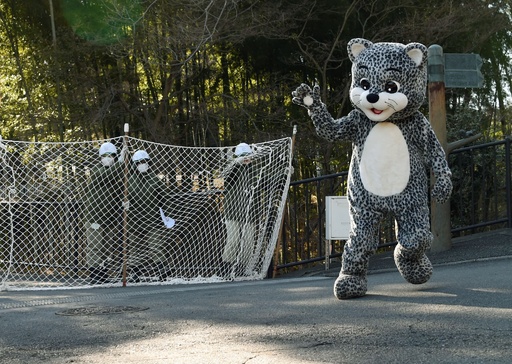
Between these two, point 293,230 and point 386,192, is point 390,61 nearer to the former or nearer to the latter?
point 386,192

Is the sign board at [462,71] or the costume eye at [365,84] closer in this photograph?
the costume eye at [365,84]

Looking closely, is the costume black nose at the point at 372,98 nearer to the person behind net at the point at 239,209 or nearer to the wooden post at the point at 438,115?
the wooden post at the point at 438,115

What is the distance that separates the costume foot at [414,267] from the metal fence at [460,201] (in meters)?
4.05

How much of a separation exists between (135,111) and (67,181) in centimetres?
324

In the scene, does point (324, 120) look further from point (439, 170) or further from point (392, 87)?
point (439, 170)

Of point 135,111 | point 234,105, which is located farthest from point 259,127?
point 135,111

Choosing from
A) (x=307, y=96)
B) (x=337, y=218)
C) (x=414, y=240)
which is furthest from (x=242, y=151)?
(x=414, y=240)

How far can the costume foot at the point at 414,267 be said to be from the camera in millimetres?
6156

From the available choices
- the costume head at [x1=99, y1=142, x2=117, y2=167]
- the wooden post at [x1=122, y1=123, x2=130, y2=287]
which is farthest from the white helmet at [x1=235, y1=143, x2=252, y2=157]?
the costume head at [x1=99, y1=142, x2=117, y2=167]

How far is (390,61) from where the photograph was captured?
5930 mm

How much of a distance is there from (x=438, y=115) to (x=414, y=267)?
11.8 feet

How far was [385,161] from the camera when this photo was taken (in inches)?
235

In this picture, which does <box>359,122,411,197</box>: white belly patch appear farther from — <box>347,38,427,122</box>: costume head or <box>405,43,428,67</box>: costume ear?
<box>405,43,428,67</box>: costume ear

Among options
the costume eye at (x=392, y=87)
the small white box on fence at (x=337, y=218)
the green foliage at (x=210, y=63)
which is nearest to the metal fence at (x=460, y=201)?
the small white box on fence at (x=337, y=218)
